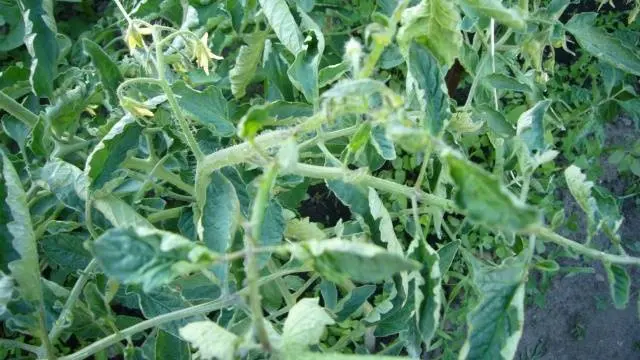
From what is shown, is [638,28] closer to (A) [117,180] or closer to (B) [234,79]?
(B) [234,79]

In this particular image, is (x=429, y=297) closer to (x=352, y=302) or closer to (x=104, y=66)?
(x=352, y=302)

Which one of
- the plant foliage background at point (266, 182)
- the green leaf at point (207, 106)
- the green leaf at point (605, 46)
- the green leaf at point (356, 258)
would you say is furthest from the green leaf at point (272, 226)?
the green leaf at point (605, 46)

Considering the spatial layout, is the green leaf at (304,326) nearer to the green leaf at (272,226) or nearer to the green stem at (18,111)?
the green leaf at (272,226)

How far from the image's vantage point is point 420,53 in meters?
0.80

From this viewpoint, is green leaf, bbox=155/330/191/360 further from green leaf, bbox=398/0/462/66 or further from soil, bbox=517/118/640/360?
soil, bbox=517/118/640/360

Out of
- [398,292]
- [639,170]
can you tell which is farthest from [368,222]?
[639,170]

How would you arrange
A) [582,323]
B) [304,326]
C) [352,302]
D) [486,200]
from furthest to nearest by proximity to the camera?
1. [582,323]
2. [352,302]
3. [304,326]
4. [486,200]

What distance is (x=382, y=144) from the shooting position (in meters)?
0.88

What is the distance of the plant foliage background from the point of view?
609mm

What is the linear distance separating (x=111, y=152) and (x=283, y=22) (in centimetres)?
30

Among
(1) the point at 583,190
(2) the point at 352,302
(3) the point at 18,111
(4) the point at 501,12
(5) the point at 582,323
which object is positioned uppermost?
(4) the point at 501,12

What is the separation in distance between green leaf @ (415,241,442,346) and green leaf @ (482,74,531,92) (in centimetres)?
36

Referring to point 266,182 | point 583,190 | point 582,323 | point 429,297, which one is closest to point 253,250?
point 266,182

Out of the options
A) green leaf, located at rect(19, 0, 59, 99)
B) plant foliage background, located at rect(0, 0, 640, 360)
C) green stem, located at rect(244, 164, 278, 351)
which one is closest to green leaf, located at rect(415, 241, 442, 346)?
plant foliage background, located at rect(0, 0, 640, 360)
